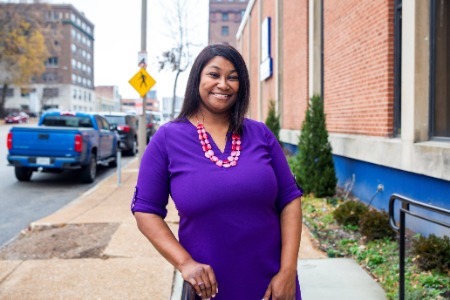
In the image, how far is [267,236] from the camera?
6.64ft

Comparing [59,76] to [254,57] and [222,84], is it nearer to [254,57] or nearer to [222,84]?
[254,57]

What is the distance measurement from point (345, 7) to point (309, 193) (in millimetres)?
3460

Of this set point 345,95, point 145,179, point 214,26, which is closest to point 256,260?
point 145,179

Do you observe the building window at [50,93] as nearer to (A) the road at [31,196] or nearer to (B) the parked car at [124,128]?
(B) the parked car at [124,128]

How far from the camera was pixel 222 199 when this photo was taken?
6.26 ft

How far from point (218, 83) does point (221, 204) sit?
1.89 feet

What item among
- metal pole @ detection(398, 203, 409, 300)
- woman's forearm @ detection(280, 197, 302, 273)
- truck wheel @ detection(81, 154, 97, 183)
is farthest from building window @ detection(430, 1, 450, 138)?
truck wheel @ detection(81, 154, 97, 183)

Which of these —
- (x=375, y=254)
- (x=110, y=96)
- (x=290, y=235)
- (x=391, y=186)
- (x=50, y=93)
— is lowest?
(x=375, y=254)

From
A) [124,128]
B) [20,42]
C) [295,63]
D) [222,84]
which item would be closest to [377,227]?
[222,84]

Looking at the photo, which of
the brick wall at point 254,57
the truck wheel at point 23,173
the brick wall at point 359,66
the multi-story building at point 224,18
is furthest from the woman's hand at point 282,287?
the multi-story building at point 224,18

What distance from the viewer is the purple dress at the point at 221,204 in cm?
193

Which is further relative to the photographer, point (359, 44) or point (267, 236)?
point (359, 44)

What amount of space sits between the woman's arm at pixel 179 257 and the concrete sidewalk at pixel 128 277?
8.42 feet

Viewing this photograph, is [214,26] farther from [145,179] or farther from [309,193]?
[145,179]
